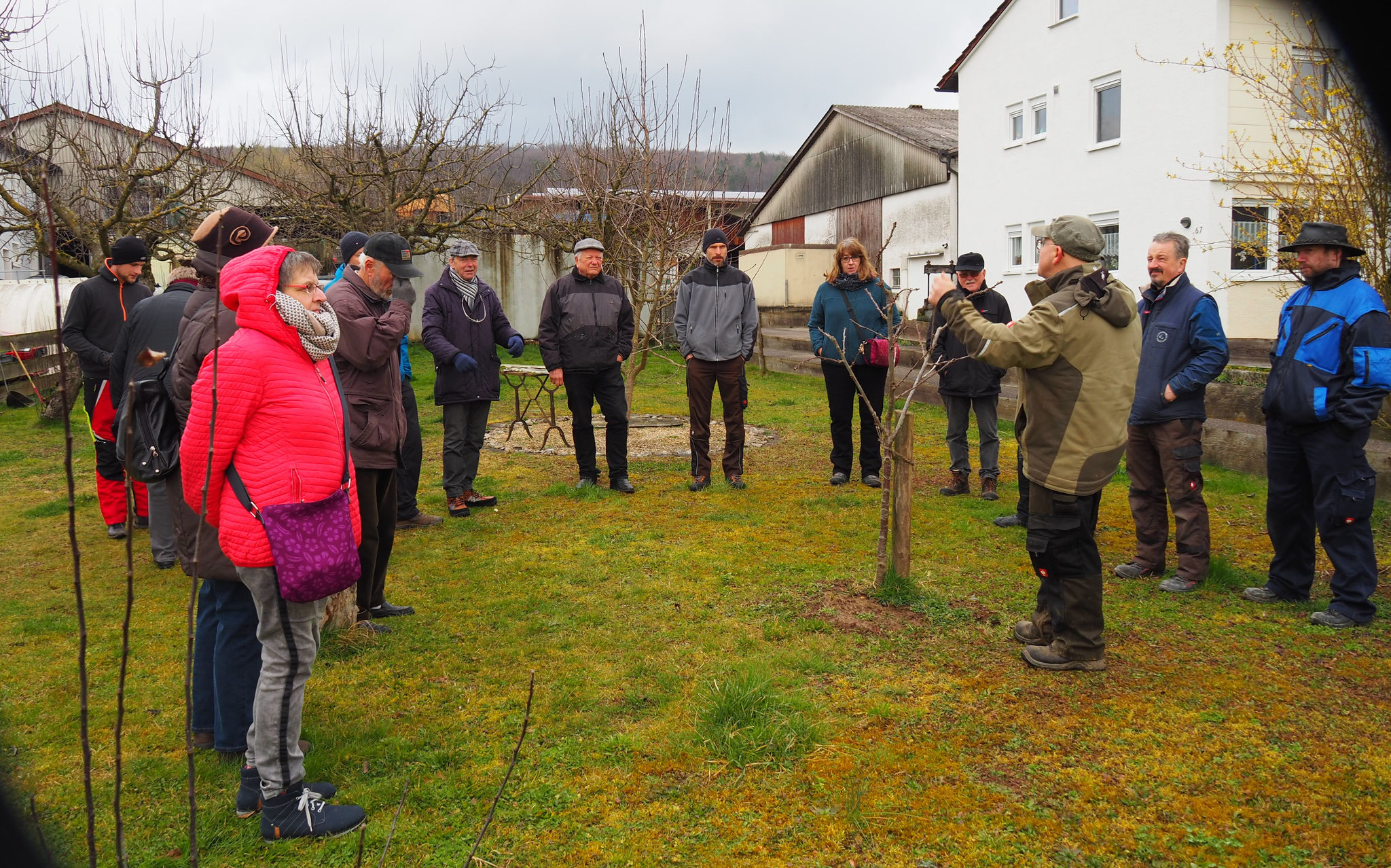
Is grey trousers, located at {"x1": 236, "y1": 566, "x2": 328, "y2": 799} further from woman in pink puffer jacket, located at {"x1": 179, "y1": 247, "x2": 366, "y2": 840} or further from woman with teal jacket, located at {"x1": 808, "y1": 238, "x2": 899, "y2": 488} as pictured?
woman with teal jacket, located at {"x1": 808, "y1": 238, "x2": 899, "y2": 488}

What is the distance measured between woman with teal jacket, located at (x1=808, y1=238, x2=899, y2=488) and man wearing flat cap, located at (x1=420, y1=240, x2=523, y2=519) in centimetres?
268

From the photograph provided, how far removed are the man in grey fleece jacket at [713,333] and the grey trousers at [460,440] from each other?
5.86 ft

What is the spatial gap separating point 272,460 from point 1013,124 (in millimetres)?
22709

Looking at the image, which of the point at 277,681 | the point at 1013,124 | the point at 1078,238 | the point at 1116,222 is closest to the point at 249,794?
the point at 277,681

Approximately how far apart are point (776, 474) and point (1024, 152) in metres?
16.1

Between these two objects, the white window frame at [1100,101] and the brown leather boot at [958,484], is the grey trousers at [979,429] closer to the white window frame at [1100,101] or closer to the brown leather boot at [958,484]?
the brown leather boot at [958,484]

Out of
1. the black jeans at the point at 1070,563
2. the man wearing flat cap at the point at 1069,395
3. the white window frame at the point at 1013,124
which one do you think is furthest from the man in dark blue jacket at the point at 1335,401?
the white window frame at the point at 1013,124

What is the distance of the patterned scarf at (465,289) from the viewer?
24.5ft

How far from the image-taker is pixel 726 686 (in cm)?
386

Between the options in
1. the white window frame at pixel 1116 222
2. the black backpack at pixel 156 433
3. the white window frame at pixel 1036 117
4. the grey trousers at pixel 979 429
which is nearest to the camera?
the black backpack at pixel 156 433

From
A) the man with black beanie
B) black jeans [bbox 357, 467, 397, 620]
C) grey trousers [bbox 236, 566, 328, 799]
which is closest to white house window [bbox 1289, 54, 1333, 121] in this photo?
black jeans [bbox 357, 467, 397, 620]

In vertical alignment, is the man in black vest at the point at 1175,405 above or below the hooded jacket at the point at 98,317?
below

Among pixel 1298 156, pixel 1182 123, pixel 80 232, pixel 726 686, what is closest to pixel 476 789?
pixel 726 686

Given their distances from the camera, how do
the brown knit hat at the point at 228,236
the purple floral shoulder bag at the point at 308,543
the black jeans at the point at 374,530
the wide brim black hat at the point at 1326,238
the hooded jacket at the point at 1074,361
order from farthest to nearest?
1. the wide brim black hat at the point at 1326,238
2. the black jeans at the point at 374,530
3. the hooded jacket at the point at 1074,361
4. the brown knit hat at the point at 228,236
5. the purple floral shoulder bag at the point at 308,543
